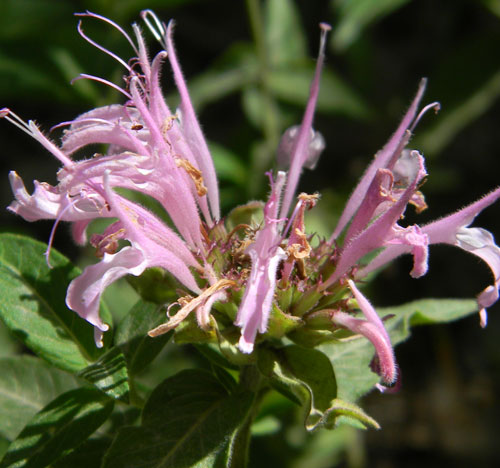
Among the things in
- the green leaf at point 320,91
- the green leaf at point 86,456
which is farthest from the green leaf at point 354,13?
the green leaf at point 86,456

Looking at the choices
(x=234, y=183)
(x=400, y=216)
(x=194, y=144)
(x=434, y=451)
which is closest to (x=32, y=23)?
(x=234, y=183)

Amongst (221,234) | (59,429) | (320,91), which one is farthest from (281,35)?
(59,429)

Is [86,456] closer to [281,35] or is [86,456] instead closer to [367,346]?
[367,346]

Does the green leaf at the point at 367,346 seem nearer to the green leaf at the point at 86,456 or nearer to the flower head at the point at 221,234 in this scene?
the flower head at the point at 221,234

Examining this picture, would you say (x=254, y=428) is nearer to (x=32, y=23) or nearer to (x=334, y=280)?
(x=334, y=280)

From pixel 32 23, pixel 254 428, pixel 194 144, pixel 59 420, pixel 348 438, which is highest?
pixel 32 23

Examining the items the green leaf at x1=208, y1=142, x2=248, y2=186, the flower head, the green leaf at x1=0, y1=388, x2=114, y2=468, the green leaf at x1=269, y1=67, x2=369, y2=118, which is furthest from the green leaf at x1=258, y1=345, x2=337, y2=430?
the green leaf at x1=269, y1=67, x2=369, y2=118
